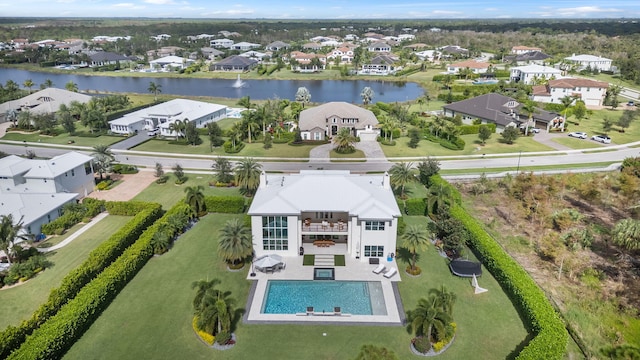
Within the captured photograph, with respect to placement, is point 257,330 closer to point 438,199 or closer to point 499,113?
point 438,199

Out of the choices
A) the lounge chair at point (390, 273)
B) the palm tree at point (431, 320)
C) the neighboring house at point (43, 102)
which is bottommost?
the lounge chair at point (390, 273)

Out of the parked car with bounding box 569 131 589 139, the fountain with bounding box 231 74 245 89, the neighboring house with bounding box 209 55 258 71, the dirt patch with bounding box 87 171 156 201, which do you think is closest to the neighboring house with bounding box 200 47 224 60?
the neighboring house with bounding box 209 55 258 71

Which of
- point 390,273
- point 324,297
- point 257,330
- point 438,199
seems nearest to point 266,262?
point 324,297

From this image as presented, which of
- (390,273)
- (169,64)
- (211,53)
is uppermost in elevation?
(211,53)

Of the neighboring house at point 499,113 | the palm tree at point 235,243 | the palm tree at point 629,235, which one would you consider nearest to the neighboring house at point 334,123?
the neighboring house at point 499,113

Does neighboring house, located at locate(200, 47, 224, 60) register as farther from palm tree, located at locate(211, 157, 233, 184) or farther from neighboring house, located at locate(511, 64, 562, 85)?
palm tree, located at locate(211, 157, 233, 184)

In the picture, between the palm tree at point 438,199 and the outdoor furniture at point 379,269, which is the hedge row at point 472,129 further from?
the outdoor furniture at point 379,269
